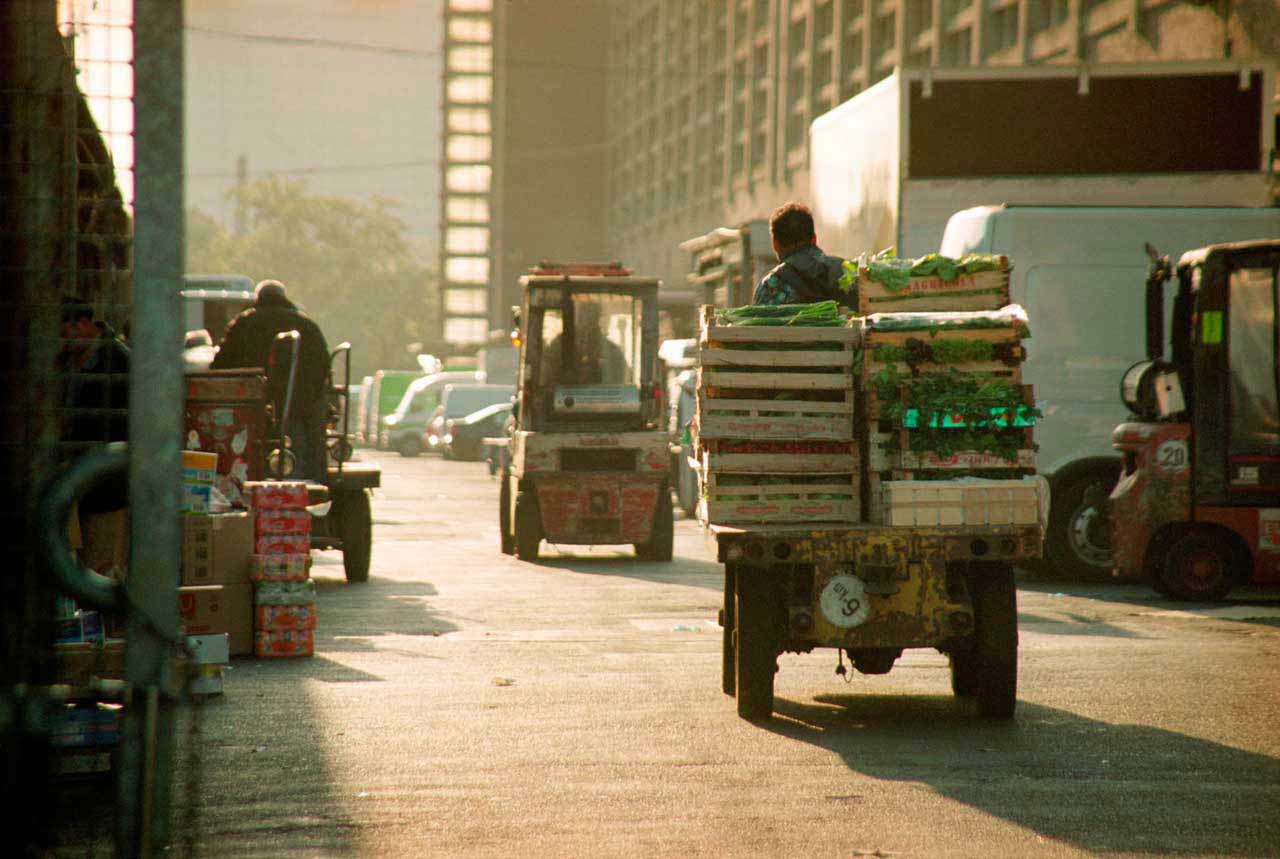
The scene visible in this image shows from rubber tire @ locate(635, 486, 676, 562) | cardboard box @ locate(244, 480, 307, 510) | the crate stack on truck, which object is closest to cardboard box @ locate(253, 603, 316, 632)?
cardboard box @ locate(244, 480, 307, 510)

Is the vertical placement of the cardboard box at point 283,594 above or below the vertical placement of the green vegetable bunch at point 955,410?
below

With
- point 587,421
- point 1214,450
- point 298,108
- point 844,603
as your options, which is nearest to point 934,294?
point 844,603

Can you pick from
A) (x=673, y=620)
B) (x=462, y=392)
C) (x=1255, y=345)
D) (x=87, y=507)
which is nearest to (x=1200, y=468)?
(x=1255, y=345)

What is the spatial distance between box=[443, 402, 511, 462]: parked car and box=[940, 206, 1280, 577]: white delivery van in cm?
3160

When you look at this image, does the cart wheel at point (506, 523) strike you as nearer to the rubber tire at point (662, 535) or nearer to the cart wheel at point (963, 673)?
the rubber tire at point (662, 535)

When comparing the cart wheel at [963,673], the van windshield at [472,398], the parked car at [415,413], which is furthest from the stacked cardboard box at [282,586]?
the parked car at [415,413]

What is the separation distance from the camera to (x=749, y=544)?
793 centimetres

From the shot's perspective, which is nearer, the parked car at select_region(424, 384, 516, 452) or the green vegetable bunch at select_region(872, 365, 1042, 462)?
the green vegetable bunch at select_region(872, 365, 1042, 462)

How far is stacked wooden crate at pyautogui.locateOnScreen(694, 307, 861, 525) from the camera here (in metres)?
8.32

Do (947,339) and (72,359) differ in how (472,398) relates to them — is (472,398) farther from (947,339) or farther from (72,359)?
(72,359)

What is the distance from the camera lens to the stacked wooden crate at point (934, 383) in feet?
26.8

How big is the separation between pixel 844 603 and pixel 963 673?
123 cm

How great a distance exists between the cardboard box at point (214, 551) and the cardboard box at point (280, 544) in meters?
0.07

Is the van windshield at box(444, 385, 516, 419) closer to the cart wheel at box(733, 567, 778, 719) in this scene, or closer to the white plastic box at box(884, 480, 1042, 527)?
the cart wheel at box(733, 567, 778, 719)
